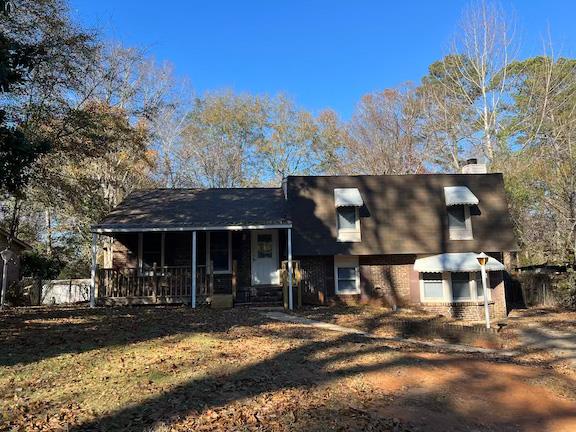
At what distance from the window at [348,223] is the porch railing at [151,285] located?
4.87m

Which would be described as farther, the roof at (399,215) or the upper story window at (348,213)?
the upper story window at (348,213)

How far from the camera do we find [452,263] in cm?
1594

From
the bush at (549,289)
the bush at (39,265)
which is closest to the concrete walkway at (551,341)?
the bush at (549,289)

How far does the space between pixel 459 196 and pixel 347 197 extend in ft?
13.1

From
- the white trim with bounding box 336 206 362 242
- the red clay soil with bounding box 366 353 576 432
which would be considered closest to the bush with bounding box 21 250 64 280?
the white trim with bounding box 336 206 362 242

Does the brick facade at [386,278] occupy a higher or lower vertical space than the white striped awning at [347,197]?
lower

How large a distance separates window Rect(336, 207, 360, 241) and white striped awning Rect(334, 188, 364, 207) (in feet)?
1.42

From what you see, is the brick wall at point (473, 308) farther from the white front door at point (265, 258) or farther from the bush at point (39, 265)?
the bush at point (39, 265)

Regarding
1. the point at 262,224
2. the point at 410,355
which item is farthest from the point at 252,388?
the point at 262,224

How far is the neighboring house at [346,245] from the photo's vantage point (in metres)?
16.2

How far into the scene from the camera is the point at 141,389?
5.91 meters

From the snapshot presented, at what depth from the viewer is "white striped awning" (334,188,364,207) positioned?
16438 millimetres

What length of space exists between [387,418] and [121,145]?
16044mm

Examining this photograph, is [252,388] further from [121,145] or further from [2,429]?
[121,145]
